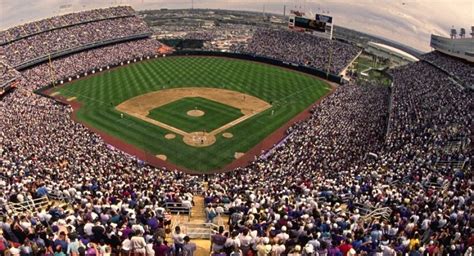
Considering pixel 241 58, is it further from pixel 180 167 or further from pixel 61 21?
pixel 180 167

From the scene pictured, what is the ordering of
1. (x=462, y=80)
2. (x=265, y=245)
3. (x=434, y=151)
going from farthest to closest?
(x=462, y=80) < (x=434, y=151) < (x=265, y=245)

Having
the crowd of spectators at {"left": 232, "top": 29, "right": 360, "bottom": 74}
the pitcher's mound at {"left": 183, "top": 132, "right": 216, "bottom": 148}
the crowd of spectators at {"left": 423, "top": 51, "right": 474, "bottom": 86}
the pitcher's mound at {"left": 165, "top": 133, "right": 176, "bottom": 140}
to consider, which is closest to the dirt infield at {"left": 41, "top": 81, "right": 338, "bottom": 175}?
the pitcher's mound at {"left": 165, "top": 133, "right": 176, "bottom": 140}

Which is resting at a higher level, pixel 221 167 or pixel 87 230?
pixel 87 230

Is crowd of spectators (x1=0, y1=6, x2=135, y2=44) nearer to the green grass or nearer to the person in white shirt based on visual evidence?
the green grass

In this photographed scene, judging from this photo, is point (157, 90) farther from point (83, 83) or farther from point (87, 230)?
point (87, 230)

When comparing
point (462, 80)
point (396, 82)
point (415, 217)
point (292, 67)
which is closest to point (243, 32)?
point (292, 67)

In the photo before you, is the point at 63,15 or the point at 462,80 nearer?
the point at 462,80
